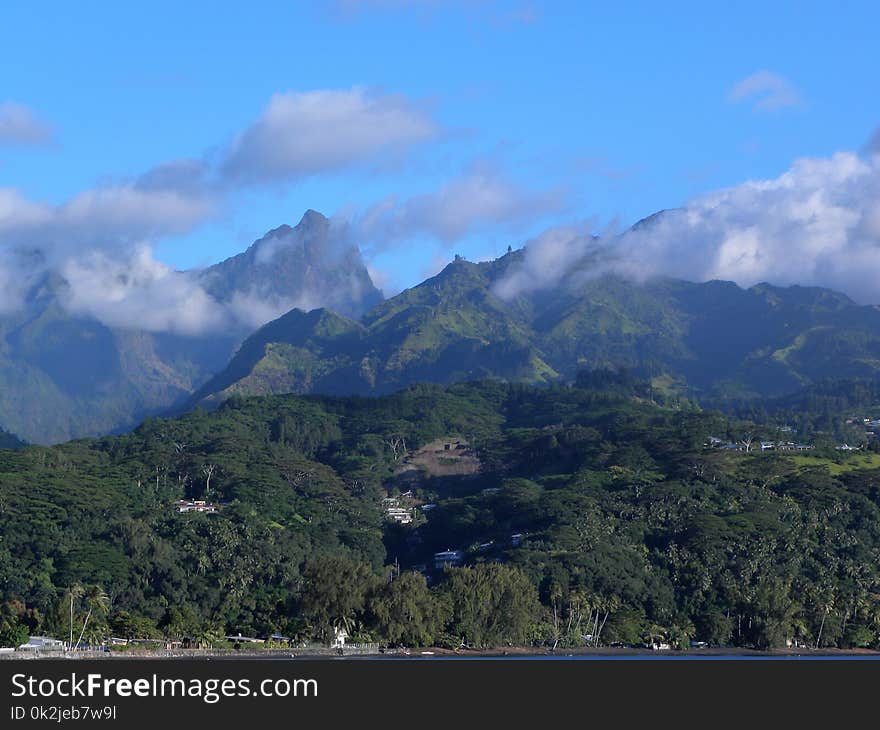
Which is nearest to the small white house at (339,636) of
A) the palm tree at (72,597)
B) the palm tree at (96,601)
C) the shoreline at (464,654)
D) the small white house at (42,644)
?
the shoreline at (464,654)

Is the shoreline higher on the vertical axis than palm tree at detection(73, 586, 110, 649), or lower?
lower

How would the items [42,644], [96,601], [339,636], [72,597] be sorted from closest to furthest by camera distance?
1. [42,644]
2. [339,636]
3. [72,597]
4. [96,601]

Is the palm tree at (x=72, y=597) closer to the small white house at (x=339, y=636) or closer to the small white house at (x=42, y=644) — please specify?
the small white house at (x=42, y=644)

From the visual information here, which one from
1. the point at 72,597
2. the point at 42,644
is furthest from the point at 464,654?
the point at 42,644

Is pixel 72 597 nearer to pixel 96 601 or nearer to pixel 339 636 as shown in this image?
pixel 96 601

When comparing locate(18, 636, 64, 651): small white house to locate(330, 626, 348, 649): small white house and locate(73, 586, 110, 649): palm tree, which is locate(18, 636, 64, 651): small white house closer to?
locate(73, 586, 110, 649): palm tree

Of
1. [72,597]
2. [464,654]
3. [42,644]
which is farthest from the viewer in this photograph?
[464,654]

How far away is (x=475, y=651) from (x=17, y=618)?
49.9 metres

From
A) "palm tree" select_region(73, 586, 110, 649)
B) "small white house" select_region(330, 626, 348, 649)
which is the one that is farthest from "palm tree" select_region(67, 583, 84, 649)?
"small white house" select_region(330, 626, 348, 649)

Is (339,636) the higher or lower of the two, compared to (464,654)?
higher

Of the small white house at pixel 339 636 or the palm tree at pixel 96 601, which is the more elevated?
the palm tree at pixel 96 601

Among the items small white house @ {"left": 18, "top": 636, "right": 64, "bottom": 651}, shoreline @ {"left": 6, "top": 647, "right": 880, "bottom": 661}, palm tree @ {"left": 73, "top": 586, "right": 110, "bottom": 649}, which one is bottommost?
shoreline @ {"left": 6, "top": 647, "right": 880, "bottom": 661}

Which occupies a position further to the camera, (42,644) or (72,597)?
(72,597)
